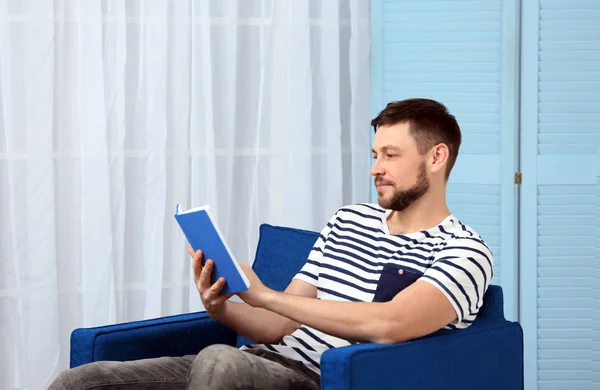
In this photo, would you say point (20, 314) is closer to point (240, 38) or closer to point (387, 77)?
point (240, 38)

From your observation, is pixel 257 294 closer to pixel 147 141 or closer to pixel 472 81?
pixel 147 141

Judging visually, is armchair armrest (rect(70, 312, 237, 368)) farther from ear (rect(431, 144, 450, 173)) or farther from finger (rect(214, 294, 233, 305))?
ear (rect(431, 144, 450, 173))

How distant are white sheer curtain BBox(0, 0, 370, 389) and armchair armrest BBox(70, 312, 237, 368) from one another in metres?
1.10

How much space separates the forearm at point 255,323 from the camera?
2109 millimetres

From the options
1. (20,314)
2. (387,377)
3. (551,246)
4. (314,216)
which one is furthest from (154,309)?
(387,377)

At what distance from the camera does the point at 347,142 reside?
358 centimetres

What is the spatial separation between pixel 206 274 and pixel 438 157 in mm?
592

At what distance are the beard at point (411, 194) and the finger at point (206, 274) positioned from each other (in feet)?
1.44

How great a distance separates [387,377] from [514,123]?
1.82 meters

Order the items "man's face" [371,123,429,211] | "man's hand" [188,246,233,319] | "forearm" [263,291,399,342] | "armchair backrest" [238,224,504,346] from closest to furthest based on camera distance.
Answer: "forearm" [263,291,399,342] < "man's hand" [188,246,233,319] < "man's face" [371,123,429,211] < "armchair backrest" [238,224,504,346]

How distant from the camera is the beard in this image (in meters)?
2.07

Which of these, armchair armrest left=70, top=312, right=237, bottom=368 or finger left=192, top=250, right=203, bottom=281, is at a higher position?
finger left=192, top=250, right=203, bottom=281

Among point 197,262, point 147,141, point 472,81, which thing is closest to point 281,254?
point 197,262

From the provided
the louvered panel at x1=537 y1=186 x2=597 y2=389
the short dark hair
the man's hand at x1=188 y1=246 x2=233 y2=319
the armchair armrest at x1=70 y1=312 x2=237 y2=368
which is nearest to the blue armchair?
the armchair armrest at x1=70 y1=312 x2=237 y2=368
